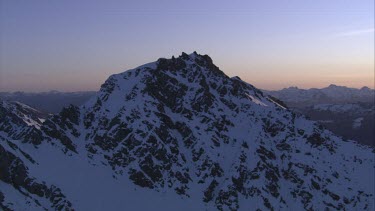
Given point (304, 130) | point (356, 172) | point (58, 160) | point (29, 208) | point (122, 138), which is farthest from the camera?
point (304, 130)

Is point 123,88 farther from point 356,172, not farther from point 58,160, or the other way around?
point 356,172

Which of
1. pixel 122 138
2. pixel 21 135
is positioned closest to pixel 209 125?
pixel 122 138

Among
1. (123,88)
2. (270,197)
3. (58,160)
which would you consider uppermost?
(123,88)

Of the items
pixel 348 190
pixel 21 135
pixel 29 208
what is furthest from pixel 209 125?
pixel 29 208

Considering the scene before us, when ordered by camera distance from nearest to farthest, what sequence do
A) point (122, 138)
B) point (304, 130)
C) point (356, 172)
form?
point (122, 138), point (356, 172), point (304, 130)

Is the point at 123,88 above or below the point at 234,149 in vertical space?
above

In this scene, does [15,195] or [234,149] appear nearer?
[15,195]
